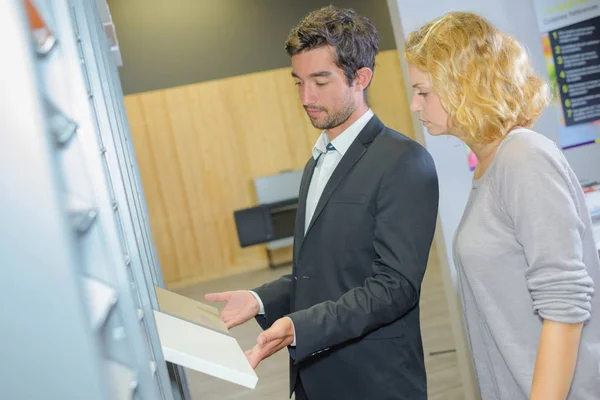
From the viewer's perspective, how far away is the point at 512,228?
1.46 metres

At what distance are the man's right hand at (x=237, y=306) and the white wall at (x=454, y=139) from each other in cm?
162

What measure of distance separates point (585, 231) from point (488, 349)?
348mm

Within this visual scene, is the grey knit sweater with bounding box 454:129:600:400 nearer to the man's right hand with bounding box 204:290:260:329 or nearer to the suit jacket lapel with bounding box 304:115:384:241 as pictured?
the suit jacket lapel with bounding box 304:115:384:241

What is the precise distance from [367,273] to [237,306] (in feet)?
1.25

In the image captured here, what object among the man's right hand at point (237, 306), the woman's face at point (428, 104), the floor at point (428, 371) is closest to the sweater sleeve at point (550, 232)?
the woman's face at point (428, 104)

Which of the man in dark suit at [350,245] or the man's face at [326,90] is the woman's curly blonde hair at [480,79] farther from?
the man's face at [326,90]

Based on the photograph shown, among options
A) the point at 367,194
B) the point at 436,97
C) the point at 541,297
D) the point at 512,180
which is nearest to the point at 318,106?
the point at 367,194

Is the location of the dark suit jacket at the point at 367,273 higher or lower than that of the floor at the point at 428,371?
higher

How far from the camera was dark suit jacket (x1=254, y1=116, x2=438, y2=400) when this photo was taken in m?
1.75

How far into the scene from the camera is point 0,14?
0.35m

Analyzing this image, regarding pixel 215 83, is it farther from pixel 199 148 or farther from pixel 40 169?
pixel 40 169

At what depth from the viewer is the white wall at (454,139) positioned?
11.0 ft

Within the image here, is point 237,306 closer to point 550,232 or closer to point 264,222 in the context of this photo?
point 550,232

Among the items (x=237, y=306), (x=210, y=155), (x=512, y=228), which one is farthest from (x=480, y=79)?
(x=210, y=155)
